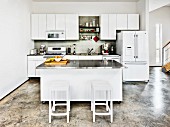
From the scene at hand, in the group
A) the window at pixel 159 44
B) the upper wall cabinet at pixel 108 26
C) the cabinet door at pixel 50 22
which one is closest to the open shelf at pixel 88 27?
the upper wall cabinet at pixel 108 26

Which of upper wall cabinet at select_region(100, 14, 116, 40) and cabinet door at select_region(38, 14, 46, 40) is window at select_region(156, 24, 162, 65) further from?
cabinet door at select_region(38, 14, 46, 40)

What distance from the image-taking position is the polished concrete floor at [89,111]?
319cm

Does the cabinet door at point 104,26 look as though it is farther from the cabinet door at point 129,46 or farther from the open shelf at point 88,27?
the cabinet door at point 129,46

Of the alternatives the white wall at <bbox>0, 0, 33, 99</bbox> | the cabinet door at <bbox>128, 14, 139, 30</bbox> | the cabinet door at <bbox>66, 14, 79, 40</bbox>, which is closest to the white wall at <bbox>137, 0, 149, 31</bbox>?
the cabinet door at <bbox>128, 14, 139, 30</bbox>

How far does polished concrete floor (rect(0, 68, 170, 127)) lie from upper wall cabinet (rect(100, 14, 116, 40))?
2578 millimetres

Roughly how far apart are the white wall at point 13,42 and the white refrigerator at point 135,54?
127 inches

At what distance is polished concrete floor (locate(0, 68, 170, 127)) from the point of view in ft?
10.5

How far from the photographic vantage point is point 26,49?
676 centimetres

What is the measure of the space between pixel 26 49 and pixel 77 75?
10.7ft

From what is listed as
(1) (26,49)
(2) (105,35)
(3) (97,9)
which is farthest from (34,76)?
(3) (97,9)

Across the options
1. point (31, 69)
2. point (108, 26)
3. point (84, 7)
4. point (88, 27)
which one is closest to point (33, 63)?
point (31, 69)

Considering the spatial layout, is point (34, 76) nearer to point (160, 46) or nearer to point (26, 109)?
point (26, 109)

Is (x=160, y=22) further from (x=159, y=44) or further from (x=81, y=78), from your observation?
(x=81, y=78)

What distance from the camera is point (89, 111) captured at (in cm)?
380
